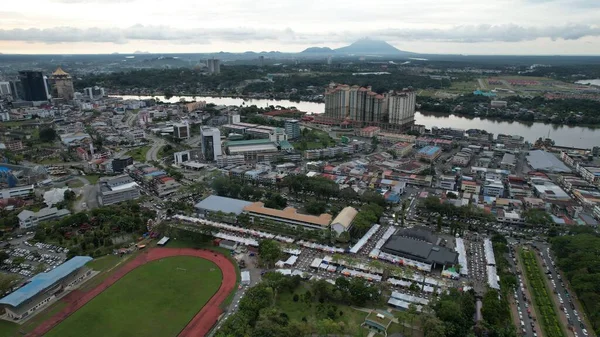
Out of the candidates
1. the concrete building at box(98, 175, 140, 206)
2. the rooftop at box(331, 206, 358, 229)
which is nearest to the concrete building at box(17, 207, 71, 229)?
the concrete building at box(98, 175, 140, 206)

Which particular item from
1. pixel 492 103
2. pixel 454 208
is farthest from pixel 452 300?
pixel 492 103

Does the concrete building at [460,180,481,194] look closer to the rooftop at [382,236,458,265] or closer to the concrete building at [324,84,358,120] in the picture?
the rooftop at [382,236,458,265]

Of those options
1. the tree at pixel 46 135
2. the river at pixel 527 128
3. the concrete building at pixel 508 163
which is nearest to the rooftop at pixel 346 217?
the concrete building at pixel 508 163

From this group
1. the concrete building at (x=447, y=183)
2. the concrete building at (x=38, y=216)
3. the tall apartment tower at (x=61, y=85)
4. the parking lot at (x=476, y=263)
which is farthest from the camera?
the tall apartment tower at (x=61, y=85)

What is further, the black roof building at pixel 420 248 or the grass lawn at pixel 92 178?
the grass lawn at pixel 92 178

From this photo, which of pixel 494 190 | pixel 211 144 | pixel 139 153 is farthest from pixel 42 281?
pixel 494 190

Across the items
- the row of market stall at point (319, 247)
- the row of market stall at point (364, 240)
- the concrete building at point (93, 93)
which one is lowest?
the row of market stall at point (319, 247)

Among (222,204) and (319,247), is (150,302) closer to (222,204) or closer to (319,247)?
(319,247)

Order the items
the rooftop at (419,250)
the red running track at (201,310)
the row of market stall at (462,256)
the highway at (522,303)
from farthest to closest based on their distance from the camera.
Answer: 1. the rooftop at (419,250)
2. the row of market stall at (462,256)
3. the red running track at (201,310)
4. the highway at (522,303)

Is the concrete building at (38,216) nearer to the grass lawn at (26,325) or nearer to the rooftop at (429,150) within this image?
the grass lawn at (26,325)
